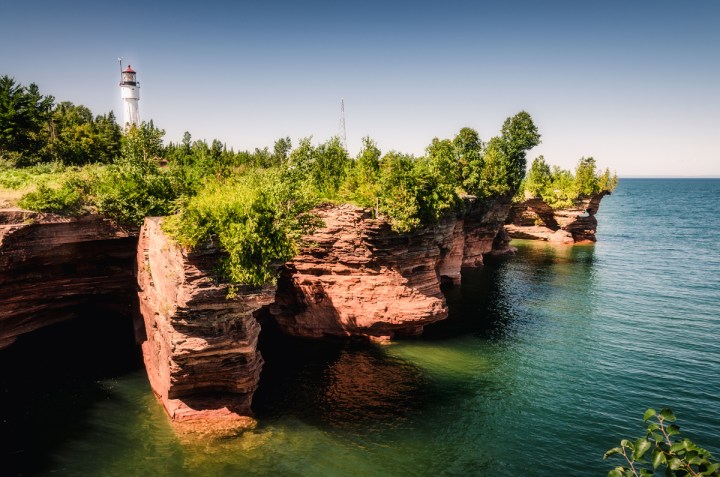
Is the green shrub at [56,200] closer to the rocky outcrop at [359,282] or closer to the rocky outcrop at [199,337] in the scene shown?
the rocky outcrop at [199,337]

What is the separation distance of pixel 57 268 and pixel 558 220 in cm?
7204

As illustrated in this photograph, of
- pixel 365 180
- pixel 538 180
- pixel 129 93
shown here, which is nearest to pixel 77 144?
pixel 129 93

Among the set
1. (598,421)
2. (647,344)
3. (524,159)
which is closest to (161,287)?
(598,421)

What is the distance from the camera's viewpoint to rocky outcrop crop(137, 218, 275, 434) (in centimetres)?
1945

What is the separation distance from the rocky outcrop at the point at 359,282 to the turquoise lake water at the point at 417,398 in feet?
5.75

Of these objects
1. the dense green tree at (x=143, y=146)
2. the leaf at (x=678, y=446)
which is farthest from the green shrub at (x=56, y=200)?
the leaf at (x=678, y=446)

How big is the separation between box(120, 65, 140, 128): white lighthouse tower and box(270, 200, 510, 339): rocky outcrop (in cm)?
4347

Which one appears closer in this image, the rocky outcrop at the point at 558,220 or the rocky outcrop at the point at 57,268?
the rocky outcrop at the point at 57,268

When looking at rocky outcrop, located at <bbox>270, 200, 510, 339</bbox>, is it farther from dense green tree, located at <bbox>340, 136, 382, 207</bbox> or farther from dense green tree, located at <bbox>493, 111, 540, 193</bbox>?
dense green tree, located at <bbox>493, 111, 540, 193</bbox>

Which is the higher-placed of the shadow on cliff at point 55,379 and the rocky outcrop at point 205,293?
the rocky outcrop at point 205,293

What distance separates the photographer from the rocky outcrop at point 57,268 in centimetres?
2356

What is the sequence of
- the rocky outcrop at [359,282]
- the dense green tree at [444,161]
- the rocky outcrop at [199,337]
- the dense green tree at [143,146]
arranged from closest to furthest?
the rocky outcrop at [199,337], the dense green tree at [143,146], the rocky outcrop at [359,282], the dense green tree at [444,161]

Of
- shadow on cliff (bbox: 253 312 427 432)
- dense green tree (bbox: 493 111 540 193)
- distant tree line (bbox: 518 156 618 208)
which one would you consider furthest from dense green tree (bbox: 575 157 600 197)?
shadow on cliff (bbox: 253 312 427 432)

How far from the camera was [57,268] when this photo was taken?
27.0 m
